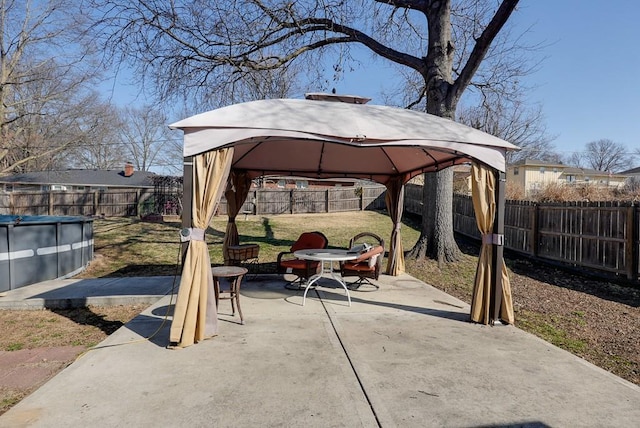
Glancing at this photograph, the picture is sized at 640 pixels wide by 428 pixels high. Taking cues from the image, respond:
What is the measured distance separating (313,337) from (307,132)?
2271mm

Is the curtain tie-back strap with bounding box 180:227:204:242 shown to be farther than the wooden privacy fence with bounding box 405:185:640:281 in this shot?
No

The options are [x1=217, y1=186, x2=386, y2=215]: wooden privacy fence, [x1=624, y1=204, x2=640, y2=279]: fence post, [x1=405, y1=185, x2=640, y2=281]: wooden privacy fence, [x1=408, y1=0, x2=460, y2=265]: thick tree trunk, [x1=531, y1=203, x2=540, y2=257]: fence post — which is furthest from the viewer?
[x1=217, y1=186, x2=386, y2=215]: wooden privacy fence

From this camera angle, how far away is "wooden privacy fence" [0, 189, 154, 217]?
1802cm

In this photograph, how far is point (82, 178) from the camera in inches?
1149

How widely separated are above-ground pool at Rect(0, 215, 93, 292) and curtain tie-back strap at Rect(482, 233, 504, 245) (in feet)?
24.4

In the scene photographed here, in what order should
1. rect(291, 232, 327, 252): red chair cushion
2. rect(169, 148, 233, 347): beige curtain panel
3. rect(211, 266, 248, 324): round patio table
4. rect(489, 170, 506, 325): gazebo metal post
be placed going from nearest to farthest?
1. rect(169, 148, 233, 347): beige curtain panel
2. rect(211, 266, 248, 324): round patio table
3. rect(489, 170, 506, 325): gazebo metal post
4. rect(291, 232, 327, 252): red chair cushion

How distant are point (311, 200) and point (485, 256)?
14.6m

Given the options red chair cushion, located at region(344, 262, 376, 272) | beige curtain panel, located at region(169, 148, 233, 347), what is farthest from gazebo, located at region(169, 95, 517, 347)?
red chair cushion, located at region(344, 262, 376, 272)

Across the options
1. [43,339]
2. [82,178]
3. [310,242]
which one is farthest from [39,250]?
[82,178]

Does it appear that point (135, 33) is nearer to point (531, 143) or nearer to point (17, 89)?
point (17, 89)

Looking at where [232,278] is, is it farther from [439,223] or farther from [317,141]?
[439,223]

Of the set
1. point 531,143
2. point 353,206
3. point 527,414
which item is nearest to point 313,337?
point 527,414

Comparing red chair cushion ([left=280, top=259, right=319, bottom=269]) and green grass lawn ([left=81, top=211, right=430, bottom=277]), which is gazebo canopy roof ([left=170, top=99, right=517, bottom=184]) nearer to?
red chair cushion ([left=280, top=259, right=319, bottom=269])

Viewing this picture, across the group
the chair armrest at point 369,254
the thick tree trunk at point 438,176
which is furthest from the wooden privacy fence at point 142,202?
the chair armrest at point 369,254
